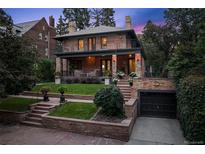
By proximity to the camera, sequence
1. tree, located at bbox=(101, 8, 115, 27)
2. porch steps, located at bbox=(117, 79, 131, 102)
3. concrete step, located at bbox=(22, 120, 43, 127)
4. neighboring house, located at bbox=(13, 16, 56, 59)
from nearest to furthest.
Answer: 1. concrete step, located at bbox=(22, 120, 43, 127)
2. porch steps, located at bbox=(117, 79, 131, 102)
3. neighboring house, located at bbox=(13, 16, 56, 59)
4. tree, located at bbox=(101, 8, 115, 27)

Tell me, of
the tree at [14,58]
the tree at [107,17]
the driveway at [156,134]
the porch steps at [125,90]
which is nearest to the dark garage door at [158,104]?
the porch steps at [125,90]

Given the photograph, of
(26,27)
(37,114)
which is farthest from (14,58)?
(26,27)

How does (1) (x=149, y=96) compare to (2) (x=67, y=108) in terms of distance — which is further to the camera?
(1) (x=149, y=96)

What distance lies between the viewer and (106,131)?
256 inches

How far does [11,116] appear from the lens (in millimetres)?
8305

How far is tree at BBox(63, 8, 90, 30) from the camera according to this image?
33.3 meters

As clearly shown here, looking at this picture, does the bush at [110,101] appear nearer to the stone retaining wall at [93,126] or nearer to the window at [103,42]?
Answer: the stone retaining wall at [93,126]

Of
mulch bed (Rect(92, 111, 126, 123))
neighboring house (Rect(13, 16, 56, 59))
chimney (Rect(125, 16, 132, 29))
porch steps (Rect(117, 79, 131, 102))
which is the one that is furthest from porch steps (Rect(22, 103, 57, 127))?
neighboring house (Rect(13, 16, 56, 59))

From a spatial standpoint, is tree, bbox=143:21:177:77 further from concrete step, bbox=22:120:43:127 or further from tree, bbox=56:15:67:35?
concrete step, bbox=22:120:43:127

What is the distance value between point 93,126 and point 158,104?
580 cm

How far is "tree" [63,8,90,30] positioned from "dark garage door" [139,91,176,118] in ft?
87.6
